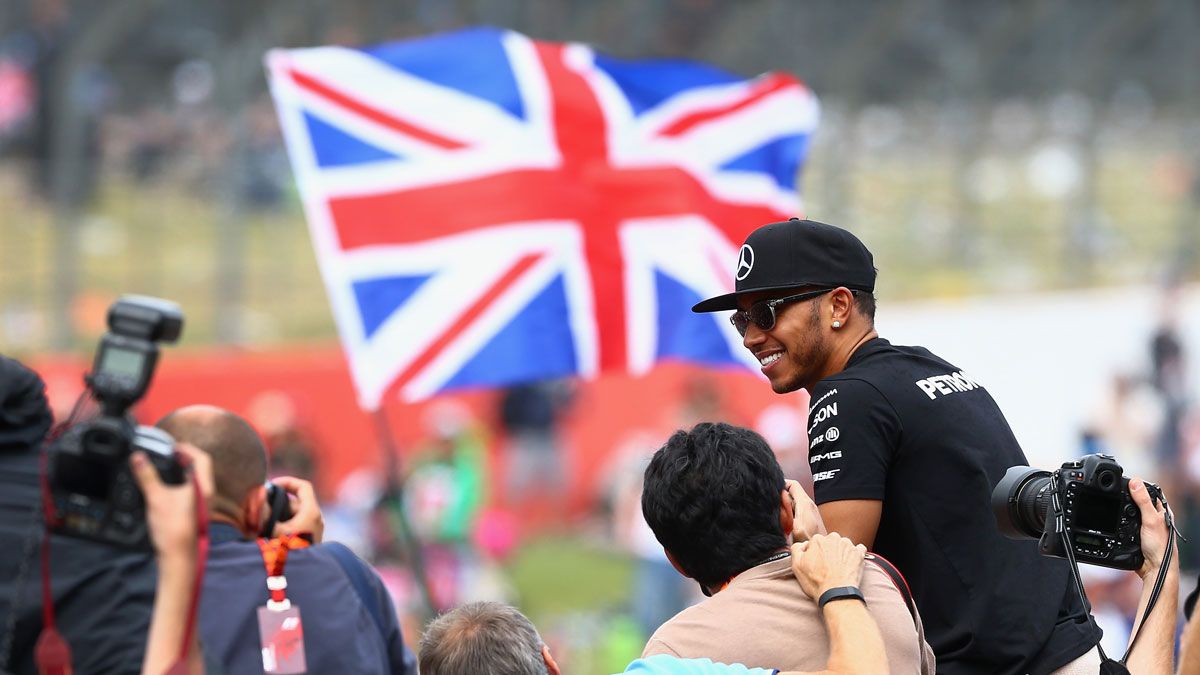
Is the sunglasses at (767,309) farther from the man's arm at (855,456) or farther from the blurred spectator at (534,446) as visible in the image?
the blurred spectator at (534,446)

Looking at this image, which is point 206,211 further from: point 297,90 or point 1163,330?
point 1163,330

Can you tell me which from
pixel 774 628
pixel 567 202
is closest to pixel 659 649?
pixel 774 628

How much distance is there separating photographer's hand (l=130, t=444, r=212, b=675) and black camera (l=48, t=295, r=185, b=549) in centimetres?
2

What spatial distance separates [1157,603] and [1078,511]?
22 centimetres

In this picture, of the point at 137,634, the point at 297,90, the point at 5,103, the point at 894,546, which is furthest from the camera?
the point at 5,103

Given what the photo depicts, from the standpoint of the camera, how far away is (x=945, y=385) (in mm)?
3283

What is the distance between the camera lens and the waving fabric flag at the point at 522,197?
6328mm

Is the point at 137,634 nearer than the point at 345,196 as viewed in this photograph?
Yes

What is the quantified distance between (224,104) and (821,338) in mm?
8761

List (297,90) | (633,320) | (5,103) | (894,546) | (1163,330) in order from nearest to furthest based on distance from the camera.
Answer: (894,546) → (297,90) → (633,320) → (5,103) → (1163,330)

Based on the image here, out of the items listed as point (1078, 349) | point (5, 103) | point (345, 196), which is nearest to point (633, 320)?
point (345, 196)

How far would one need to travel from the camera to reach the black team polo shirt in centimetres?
316

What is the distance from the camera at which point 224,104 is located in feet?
37.6

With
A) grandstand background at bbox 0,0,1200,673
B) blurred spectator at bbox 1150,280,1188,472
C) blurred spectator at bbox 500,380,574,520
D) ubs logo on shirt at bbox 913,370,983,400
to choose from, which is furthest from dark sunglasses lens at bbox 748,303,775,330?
blurred spectator at bbox 1150,280,1188,472
